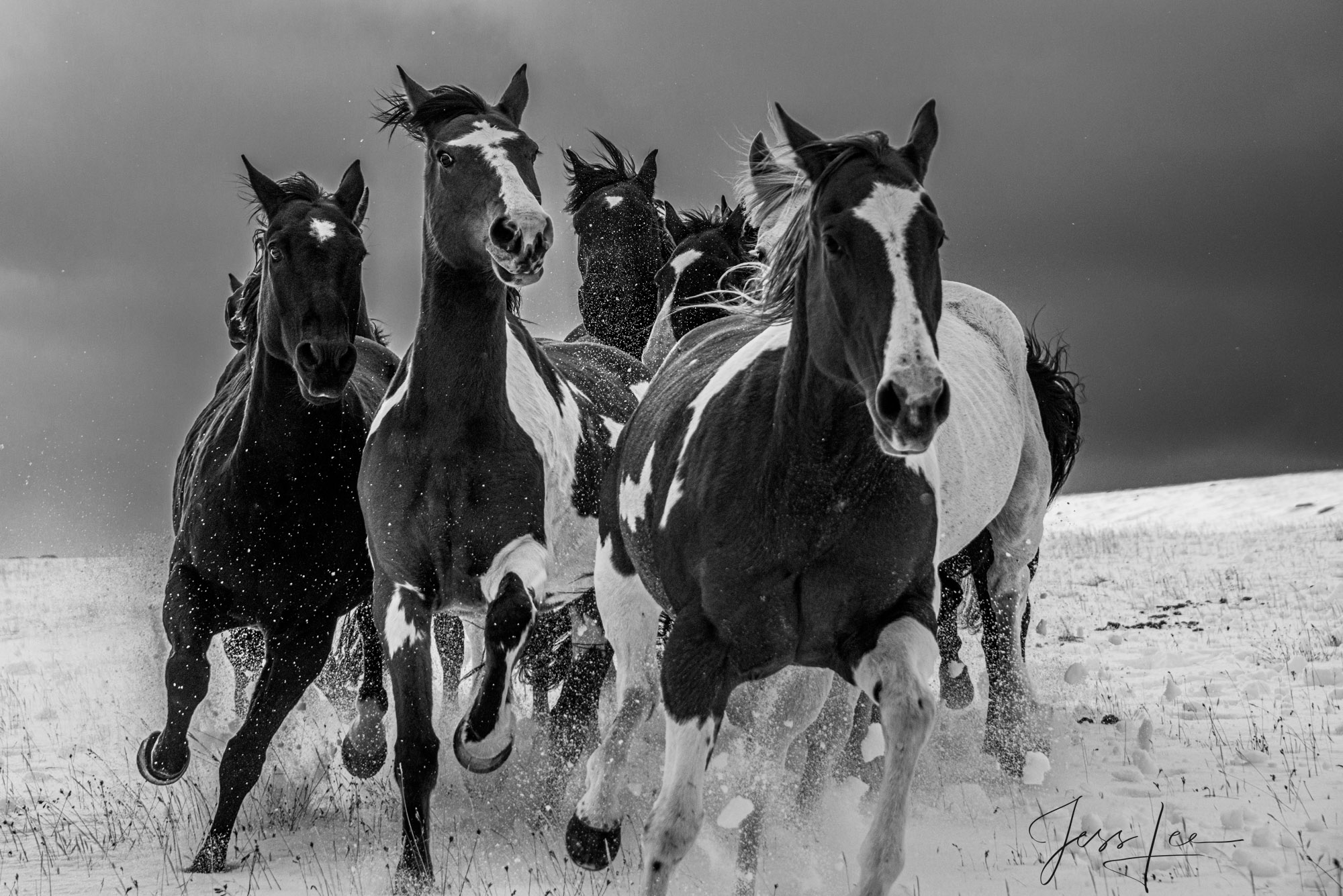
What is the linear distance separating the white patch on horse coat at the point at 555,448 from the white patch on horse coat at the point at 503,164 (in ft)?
2.57

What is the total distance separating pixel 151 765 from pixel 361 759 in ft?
2.88

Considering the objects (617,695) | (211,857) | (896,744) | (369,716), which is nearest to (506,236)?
(617,695)

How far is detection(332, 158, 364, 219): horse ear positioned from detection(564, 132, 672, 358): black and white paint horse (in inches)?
117

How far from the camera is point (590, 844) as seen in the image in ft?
13.7

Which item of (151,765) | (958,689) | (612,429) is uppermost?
(612,429)

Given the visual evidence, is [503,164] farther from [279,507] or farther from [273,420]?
[279,507]

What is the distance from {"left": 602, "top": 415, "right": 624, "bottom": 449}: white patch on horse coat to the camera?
608cm

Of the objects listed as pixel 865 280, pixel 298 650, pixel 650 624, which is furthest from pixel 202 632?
pixel 865 280

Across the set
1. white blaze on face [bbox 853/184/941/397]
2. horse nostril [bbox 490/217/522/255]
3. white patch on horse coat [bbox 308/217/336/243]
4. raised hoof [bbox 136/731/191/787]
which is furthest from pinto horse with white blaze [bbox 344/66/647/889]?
white blaze on face [bbox 853/184/941/397]

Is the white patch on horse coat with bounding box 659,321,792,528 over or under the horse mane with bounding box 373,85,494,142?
under

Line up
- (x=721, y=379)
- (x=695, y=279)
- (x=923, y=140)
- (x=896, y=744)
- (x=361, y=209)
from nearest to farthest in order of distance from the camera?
1. (x=896, y=744)
2. (x=923, y=140)
3. (x=721, y=379)
4. (x=361, y=209)
5. (x=695, y=279)

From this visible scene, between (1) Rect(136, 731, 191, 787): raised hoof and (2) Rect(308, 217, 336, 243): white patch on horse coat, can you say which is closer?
(1) Rect(136, 731, 191, 787): raised hoof
